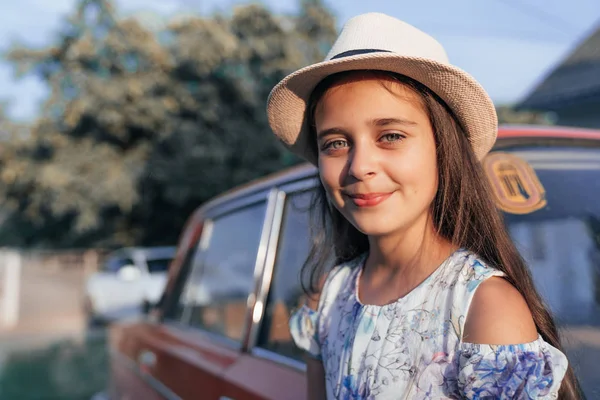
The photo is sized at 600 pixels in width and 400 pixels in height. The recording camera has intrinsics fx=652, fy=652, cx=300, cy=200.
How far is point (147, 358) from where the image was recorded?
316 cm

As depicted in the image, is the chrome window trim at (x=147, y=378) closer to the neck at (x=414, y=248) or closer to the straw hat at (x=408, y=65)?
the neck at (x=414, y=248)

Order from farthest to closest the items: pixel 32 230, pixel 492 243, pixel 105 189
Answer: pixel 32 230 < pixel 105 189 < pixel 492 243

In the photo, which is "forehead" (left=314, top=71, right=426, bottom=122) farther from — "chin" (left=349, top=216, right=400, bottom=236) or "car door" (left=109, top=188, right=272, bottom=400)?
"car door" (left=109, top=188, right=272, bottom=400)

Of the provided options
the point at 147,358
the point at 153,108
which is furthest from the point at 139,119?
the point at 147,358

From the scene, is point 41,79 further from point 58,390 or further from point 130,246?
point 58,390

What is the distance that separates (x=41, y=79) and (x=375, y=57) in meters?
17.6

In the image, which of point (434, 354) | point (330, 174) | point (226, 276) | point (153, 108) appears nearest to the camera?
point (434, 354)

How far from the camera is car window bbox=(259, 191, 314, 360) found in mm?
2318

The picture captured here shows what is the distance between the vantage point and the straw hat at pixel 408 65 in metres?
1.23

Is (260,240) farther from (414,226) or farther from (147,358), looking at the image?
(414,226)

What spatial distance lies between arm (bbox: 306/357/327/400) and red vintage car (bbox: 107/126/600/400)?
230mm

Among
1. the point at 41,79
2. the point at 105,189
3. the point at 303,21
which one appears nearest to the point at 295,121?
the point at 105,189

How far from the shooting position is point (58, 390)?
23.5 ft

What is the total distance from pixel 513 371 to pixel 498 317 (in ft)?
0.29
